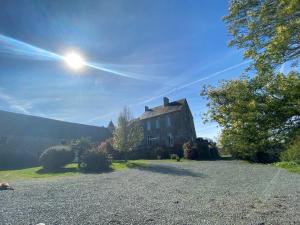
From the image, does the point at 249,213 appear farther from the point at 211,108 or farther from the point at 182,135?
the point at 182,135

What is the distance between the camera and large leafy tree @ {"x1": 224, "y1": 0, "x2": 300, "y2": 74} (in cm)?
403

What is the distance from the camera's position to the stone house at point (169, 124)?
39.0m

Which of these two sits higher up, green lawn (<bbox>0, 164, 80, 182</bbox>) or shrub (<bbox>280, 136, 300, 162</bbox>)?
shrub (<bbox>280, 136, 300, 162</bbox>)

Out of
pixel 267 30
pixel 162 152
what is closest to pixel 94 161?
pixel 267 30

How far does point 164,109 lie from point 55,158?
2538 centimetres

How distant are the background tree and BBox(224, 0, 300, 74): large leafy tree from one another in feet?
68.1

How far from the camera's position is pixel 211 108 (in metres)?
6.87

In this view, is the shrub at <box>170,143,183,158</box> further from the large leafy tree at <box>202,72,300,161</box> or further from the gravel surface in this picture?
the large leafy tree at <box>202,72,300,161</box>

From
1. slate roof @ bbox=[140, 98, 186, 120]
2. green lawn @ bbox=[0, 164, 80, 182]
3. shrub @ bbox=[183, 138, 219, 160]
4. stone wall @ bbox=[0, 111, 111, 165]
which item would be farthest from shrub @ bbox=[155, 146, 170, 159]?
green lawn @ bbox=[0, 164, 80, 182]

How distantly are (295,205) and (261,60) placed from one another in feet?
14.7

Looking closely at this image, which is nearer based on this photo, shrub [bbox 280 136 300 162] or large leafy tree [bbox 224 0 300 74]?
large leafy tree [bbox 224 0 300 74]

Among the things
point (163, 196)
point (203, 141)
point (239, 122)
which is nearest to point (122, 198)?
point (163, 196)

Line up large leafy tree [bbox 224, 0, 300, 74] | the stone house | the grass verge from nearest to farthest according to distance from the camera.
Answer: large leafy tree [bbox 224, 0, 300, 74] → the grass verge → the stone house

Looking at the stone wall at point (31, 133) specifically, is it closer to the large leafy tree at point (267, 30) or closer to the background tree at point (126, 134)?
the background tree at point (126, 134)
